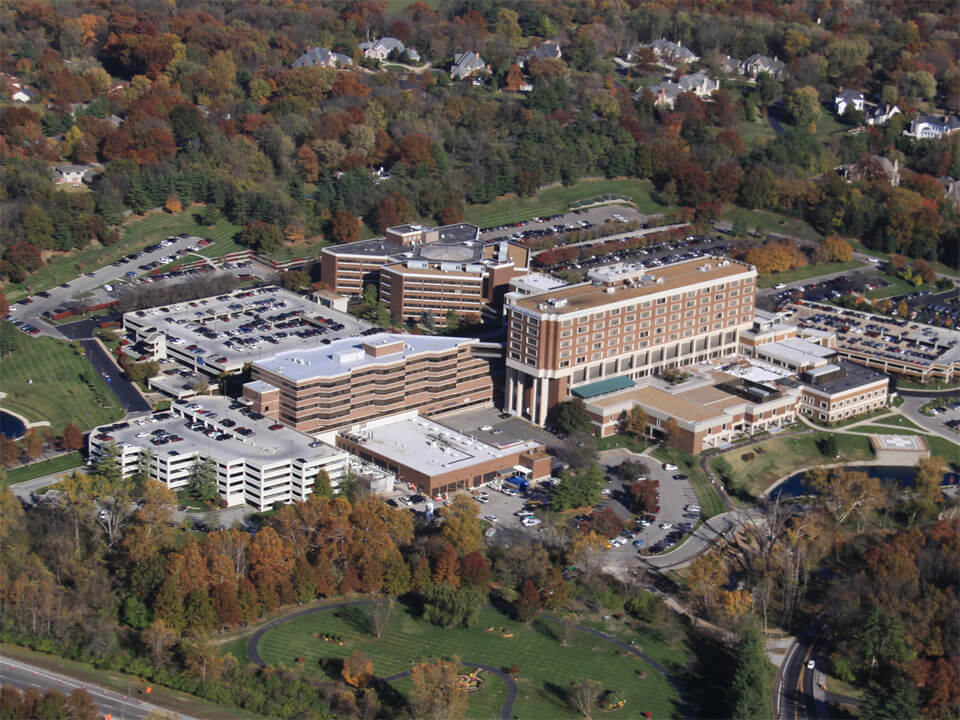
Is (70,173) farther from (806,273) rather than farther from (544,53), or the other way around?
(806,273)

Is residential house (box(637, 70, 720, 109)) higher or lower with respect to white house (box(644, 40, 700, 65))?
lower

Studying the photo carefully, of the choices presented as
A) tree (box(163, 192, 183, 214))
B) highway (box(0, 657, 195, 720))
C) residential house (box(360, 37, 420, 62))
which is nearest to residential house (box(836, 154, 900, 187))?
residential house (box(360, 37, 420, 62))

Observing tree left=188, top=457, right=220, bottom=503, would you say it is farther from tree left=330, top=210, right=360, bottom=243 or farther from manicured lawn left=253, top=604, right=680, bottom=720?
tree left=330, top=210, right=360, bottom=243

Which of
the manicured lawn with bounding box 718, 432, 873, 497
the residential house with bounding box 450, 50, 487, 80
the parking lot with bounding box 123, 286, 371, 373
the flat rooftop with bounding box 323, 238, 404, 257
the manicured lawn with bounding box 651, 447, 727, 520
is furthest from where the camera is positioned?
the residential house with bounding box 450, 50, 487, 80

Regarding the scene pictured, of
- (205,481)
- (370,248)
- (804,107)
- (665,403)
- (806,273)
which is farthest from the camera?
(804,107)

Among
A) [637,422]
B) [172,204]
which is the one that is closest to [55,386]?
[172,204]

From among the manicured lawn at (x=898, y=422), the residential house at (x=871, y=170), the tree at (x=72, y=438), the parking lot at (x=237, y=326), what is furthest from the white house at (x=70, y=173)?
the residential house at (x=871, y=170)

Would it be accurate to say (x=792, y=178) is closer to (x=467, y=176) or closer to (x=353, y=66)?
(x=467, y=176)
